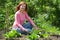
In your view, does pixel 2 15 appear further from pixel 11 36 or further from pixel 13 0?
pixel 11 36

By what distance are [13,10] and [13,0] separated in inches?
24.4

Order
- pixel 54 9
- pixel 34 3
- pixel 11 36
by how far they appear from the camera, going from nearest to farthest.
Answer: pixel 11 36
pixel 54 9
pixel 34 3

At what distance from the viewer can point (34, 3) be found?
8516mm

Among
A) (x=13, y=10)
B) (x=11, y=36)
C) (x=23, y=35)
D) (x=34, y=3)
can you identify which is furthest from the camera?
(x=13, y=10)

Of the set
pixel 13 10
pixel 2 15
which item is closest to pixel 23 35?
pixel 2 15

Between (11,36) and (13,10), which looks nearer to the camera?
(11,36)

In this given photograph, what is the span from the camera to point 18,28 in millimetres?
6359

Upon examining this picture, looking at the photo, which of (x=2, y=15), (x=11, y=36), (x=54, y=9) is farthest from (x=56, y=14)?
(x=11, y=36)

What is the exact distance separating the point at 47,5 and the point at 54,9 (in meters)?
0.42

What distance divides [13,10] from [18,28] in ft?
10.4

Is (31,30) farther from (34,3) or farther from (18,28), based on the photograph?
(34,3)

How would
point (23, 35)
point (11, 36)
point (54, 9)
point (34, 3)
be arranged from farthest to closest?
point (34, 3), point (54, 9), point (23, 35), point (11, 36)

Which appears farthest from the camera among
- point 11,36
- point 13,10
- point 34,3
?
point 13,10

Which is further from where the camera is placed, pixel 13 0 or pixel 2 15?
pixel 13 0
